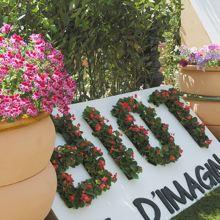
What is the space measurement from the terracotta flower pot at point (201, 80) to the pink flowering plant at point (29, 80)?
350cm

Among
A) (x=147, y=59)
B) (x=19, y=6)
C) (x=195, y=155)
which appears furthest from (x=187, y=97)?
(x=19, y=6)

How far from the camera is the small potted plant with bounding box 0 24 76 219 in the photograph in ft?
8.71

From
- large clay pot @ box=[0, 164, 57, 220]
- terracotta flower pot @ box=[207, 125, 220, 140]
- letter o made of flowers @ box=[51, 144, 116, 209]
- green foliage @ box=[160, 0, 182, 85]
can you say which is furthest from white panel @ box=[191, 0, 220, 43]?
large clay pot @ box=[0, 164, 57, 220]

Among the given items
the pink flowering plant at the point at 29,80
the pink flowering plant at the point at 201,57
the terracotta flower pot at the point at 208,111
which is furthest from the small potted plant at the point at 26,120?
the terracotta flower pot at the point at 208,111

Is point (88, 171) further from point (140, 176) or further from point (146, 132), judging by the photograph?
point (146, 132)

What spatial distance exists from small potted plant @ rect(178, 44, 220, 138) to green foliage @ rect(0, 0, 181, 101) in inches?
17.7

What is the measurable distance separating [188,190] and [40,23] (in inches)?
Result: 86.0

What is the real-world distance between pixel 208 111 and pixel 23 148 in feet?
13.2

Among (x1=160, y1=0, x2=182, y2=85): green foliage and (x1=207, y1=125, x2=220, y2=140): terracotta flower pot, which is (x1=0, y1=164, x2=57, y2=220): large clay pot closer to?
(x1=207, y1=125, x2=220, y2=140): terracotta flower pot

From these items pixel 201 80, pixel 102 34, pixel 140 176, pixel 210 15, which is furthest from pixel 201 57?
pixel 210 15

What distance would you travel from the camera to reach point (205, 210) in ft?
14.2

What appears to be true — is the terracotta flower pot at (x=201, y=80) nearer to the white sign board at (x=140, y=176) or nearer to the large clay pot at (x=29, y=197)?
the white sign board at (x=140, y=176)

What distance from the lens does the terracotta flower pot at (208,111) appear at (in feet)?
20.5

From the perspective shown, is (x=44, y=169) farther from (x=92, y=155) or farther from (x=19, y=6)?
(x=19, y=6)
